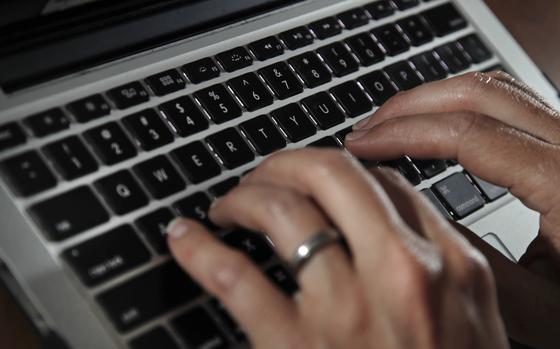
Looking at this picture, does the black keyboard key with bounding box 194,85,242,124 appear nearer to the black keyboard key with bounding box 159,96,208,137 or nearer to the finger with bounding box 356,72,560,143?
the black keyboard key with bounding box 159,96,208,137

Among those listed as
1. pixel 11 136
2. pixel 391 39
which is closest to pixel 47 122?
pixel 11 136

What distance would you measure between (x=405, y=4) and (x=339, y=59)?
0.39ft

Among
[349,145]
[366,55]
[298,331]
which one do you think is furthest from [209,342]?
[366,55]

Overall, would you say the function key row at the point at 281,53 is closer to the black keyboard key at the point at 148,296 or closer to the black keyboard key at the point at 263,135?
the black keyboard key at the point at 263,135

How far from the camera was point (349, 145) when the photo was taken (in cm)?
54

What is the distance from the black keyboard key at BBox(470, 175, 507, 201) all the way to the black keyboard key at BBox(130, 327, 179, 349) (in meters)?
0.32

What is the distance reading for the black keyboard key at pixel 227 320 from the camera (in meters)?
0.43

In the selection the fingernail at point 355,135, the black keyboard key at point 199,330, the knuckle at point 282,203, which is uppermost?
the fingernail at point 355,135

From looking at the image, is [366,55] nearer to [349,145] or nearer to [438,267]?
[349,145]

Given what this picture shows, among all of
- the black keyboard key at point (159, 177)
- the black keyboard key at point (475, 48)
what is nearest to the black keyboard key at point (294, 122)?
the black keyboard key at point (159, 177)

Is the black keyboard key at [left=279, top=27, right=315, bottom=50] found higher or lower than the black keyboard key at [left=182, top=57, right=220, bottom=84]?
lower

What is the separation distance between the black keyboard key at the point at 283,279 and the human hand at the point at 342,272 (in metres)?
0.06

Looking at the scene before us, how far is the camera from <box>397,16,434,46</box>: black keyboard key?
2.07ft

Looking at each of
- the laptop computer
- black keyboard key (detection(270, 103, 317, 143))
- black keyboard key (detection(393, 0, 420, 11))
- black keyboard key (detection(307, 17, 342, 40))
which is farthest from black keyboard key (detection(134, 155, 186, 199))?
black keyboard key (detection(393, 0, 420, 11))
